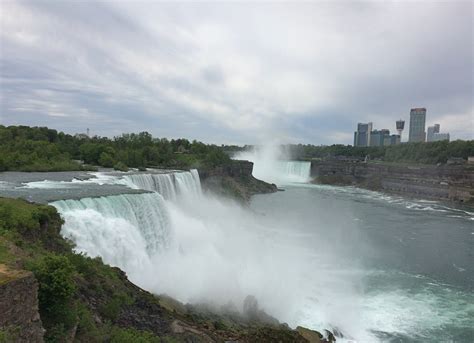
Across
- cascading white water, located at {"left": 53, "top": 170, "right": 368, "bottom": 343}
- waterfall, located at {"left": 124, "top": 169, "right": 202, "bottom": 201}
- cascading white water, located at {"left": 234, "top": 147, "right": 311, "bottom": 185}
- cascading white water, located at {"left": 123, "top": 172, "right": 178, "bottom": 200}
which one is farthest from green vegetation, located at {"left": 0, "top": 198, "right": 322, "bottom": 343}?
cascading white water, located at {"left": 234, "top": 147, "right": 311, "bottom": 185}

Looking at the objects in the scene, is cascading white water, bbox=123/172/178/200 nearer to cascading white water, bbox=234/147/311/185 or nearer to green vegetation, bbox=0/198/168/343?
green vegetation, bbox=0/198/168/343

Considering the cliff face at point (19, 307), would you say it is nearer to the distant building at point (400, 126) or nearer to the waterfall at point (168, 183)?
Result: the waterfall at point (168, 183)

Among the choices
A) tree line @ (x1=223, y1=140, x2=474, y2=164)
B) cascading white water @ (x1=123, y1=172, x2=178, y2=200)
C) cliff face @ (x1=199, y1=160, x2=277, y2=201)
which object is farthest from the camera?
tree line @ (x1=223, y1=140, x2=474, y2=164)

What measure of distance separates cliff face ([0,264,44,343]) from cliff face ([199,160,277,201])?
33.7 meters

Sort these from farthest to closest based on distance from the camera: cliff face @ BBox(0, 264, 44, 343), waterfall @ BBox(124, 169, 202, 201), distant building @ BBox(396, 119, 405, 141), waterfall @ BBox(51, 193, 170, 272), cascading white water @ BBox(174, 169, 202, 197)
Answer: distant building @ BBox(396, 119, 405, 141) → cascading white water @ BBox(174, 169, 202, 197) → waterfall @ BBox(124, 169, 202, 201) → waterfall @ BBox(51, 193, 170, 272) → cliff face @ BBox(0, 264, 44, 343)

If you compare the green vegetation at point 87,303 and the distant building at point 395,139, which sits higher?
the distant building at point 395,139

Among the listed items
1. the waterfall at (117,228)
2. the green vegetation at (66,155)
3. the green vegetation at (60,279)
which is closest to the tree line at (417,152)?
the green vegetation at (66,155)

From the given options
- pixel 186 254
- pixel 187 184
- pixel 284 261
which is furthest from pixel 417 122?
pixel 186 254

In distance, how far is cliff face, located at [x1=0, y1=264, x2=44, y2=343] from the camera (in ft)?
16.5

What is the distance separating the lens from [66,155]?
3316 cm

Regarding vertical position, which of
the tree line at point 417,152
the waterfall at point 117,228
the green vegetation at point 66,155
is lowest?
the waterfall at point 117,228

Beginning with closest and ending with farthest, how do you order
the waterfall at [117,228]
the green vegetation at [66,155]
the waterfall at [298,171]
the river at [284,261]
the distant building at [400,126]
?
the waterfall at [117,228], the river at [284,261], the green vegetation at [66,155], the waterfall at [298,171], the distant building at [400,126]

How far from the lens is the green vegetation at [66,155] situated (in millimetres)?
27494

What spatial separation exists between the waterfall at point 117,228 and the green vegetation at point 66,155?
49.0 feet
